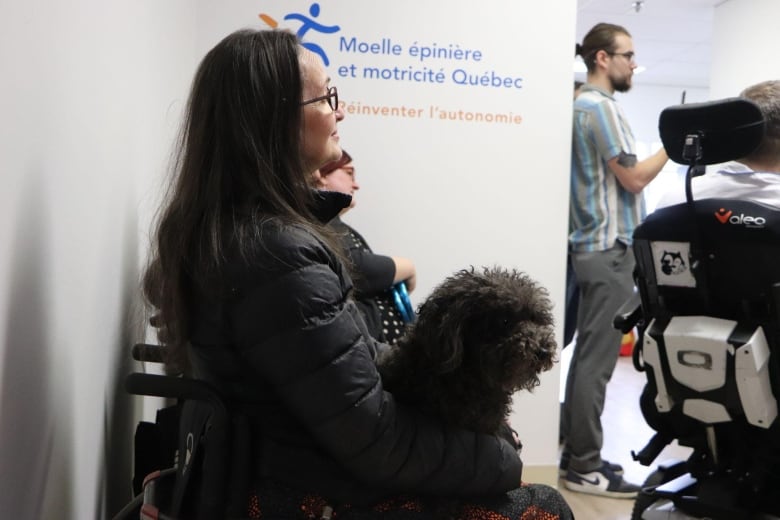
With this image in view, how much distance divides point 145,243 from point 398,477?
129 centimetres

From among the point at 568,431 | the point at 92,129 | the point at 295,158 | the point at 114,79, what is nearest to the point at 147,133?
the point at 114,79

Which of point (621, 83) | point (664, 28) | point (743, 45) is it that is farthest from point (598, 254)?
point (664, 28)

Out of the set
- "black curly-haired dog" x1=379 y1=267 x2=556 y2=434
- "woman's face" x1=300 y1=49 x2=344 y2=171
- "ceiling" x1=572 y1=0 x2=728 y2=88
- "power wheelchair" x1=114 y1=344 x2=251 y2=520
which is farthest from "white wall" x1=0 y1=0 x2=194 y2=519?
"ceiling" x1=572 y1=0 x2=728 y2=88

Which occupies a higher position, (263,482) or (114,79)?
(114,79)

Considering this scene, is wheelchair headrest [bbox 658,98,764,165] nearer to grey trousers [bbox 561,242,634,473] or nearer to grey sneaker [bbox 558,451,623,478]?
grey trousers [bbox 561,242,634,473]

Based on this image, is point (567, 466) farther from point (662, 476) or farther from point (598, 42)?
point (598, 42)

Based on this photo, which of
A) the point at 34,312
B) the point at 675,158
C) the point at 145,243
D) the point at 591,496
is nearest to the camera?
the point at 34,312

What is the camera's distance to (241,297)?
4.09 ft

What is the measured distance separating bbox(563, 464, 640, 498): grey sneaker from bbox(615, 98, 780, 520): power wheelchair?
4.08ft

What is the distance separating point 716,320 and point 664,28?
6.83 meters

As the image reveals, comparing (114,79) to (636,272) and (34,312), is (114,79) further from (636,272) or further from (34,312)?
(636,272)

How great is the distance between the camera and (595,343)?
3.48 m

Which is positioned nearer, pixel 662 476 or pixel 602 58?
pixel 662 476

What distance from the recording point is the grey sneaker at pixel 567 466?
139 inches
